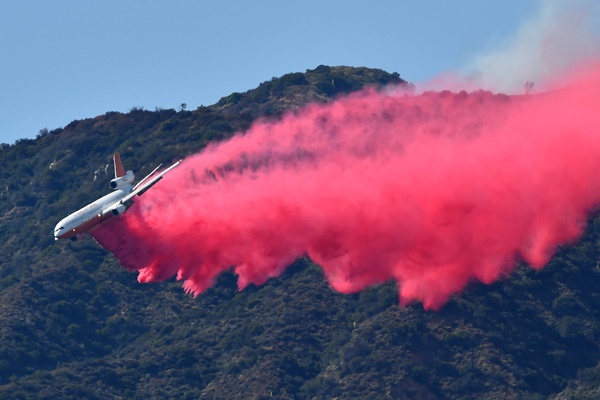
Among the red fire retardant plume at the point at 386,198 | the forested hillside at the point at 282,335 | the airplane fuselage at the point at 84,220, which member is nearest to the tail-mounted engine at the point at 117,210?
the airplane fuselage at the point at 84,220

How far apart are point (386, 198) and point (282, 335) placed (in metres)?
28.0

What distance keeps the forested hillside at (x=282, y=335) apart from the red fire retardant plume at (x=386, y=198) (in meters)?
5.88

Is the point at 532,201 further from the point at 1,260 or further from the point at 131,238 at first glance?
the point at 1,260

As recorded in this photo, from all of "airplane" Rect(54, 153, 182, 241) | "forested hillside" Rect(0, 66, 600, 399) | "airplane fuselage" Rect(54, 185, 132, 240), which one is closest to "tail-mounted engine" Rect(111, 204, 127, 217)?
"airplane" Rect(54, 153, 182, 241)

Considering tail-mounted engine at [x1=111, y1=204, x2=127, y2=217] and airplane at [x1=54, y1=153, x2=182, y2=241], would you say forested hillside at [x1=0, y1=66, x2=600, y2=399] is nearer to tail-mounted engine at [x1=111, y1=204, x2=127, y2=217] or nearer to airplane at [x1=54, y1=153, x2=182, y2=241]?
airplane at [x1=54, y1=153, x2=182, y2=241]

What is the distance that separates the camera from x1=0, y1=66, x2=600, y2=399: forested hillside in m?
105

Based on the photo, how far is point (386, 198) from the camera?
88.2m

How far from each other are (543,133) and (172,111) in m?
66.7

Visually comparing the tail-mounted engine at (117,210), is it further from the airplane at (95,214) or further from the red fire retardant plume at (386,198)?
the red fire retardant plume at (386,198)

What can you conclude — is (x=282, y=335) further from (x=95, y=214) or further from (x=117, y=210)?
(x=117, y=210)

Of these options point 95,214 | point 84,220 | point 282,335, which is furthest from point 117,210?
point 282,335

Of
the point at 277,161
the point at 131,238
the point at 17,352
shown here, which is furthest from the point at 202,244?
the point at 17,352

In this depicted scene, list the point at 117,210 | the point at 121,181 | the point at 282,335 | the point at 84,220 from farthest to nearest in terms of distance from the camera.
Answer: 1. the point at 282,335
2. the point at 121,181
3. the point at 84,220
4. the point at 117,210

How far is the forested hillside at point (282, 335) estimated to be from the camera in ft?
344
